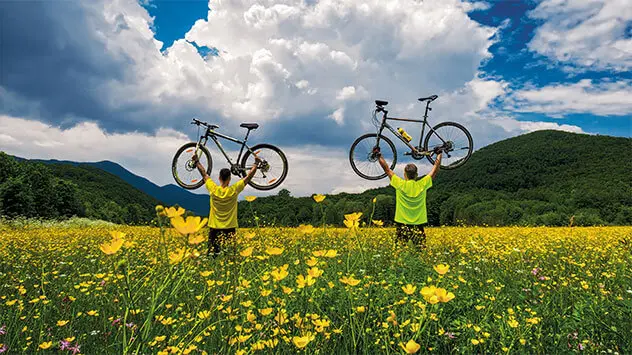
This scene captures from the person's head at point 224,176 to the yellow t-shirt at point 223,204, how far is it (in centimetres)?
19

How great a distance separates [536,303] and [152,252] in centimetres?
728

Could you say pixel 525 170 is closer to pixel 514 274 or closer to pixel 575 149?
pixel 575 149

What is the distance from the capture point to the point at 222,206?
29.4 feet

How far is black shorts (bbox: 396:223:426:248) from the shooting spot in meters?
8.68

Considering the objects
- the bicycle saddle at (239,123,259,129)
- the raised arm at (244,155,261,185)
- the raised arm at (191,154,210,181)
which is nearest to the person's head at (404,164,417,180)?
the raised arm at (244,155,261,185)

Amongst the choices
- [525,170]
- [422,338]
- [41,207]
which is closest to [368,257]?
[422,338]

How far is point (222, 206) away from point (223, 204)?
2.7 inches

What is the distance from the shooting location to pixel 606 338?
152 inches

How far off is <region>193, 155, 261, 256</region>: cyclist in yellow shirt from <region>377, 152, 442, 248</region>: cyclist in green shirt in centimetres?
336

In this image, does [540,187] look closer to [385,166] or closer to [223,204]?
[385,166]

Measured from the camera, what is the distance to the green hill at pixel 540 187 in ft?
136

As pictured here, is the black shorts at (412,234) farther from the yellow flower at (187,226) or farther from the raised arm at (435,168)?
the yellow flower at (187,226)

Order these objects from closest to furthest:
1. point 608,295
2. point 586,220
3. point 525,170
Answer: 1. point 608,295
2. point 586,220
3. point 525,170

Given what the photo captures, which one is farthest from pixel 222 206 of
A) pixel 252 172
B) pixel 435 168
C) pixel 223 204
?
pixel 435 168
